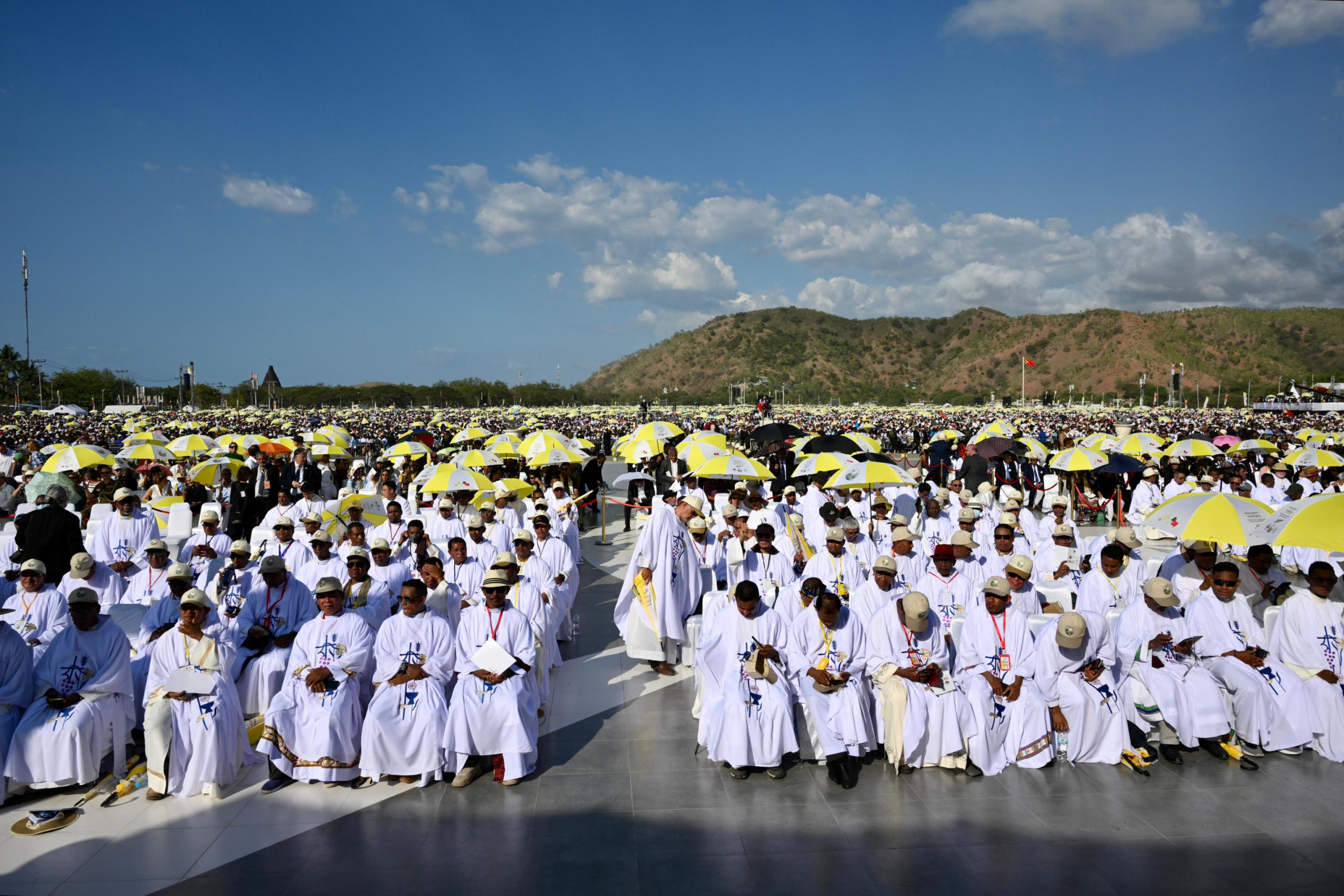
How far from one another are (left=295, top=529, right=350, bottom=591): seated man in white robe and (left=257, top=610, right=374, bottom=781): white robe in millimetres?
1691

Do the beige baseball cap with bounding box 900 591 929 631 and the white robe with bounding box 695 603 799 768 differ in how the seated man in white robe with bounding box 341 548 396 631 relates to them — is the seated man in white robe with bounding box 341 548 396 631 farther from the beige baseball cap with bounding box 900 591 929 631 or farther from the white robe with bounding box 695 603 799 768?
the beige baseball cap with bounding box 900 591 929 631

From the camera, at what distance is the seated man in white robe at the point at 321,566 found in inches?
280

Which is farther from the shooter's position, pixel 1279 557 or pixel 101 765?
pixel 1279 557

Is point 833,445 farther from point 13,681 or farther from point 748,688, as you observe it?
point 13,681

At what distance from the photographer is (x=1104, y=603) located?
22.7 feet

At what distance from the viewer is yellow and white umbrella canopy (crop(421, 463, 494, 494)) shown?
9.80 metres

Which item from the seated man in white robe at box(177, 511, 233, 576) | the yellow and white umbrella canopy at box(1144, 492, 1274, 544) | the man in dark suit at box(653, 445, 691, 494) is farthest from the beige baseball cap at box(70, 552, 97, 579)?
the yellow and white umbrella canopy at box(1144, 492, 1274, 544)

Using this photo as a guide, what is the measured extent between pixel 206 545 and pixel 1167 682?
29.5 ft

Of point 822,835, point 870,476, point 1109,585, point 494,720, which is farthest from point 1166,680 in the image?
point 494,720

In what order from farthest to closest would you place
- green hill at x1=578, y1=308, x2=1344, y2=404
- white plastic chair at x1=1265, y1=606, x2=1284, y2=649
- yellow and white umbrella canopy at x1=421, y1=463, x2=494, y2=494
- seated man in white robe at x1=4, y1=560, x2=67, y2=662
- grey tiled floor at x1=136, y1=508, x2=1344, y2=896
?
1. green hill at x1=578, y1=308, x2=1344, y2=404
2. yellow and white umbrella canopy at x1=421, y1=463, x2=494, y2=494
3. white plastic chair at x1=1265, y1=606, x2=1284, y2=649
4. seated man in white robe at x1=4, y1=560, x2=67, y2=662
5. grey tiled floor at x1=136, y1=508, x2=1344, y2=896

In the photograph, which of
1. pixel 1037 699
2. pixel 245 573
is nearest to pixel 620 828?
pixel 1037 699

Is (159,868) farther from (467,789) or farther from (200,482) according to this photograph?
(200,482)

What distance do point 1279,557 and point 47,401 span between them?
96.9 meters

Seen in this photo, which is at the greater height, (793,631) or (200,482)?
(200,482)
